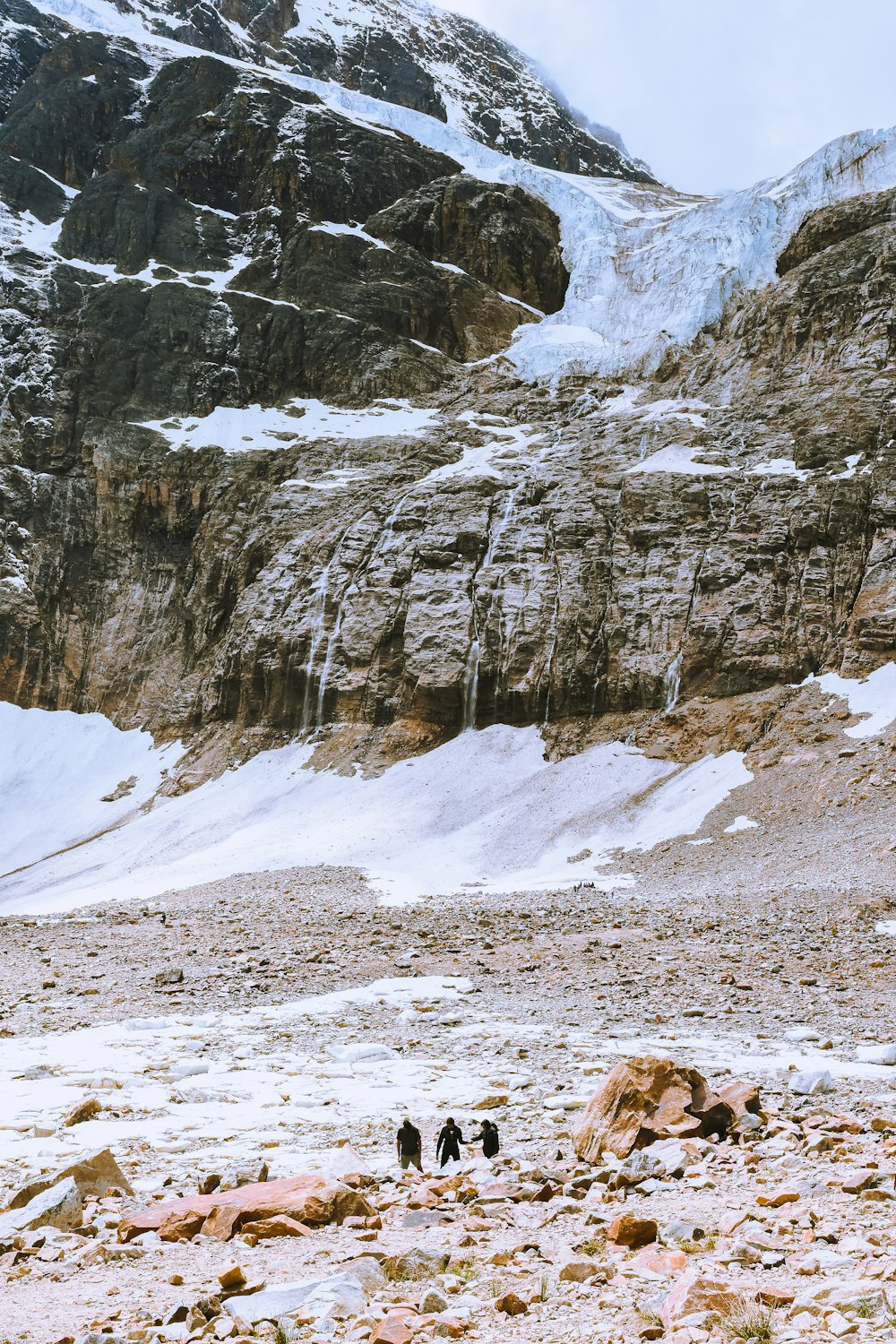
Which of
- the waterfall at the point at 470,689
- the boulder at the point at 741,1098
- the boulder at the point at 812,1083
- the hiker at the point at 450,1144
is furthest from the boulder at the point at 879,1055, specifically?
the waterfall at the point at 470,689

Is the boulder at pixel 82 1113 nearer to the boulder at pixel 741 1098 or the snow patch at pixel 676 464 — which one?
the boulder at pixel 741 1098

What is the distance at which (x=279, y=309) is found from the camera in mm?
91875

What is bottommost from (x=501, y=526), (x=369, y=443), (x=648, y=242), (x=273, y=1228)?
(x=273, y=1228)

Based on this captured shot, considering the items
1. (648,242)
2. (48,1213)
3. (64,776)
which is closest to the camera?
(48,1213)

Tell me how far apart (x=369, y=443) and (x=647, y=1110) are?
72839 mm

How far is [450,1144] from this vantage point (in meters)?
7.99

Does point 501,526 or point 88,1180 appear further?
point 501,526

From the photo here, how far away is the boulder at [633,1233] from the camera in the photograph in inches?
217

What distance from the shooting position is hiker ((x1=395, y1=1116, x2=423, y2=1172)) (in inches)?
314

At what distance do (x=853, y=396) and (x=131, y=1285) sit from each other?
209 ft

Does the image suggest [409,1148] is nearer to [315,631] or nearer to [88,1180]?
[88,1180]

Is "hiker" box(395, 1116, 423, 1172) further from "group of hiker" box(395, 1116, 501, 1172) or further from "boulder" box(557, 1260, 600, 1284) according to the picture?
"boulder" box(557, 1260, 600, 1284)

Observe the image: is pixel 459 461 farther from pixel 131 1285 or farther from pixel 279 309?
pixel 131 1285

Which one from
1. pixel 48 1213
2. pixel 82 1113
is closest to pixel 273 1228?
pixel 48 1213
